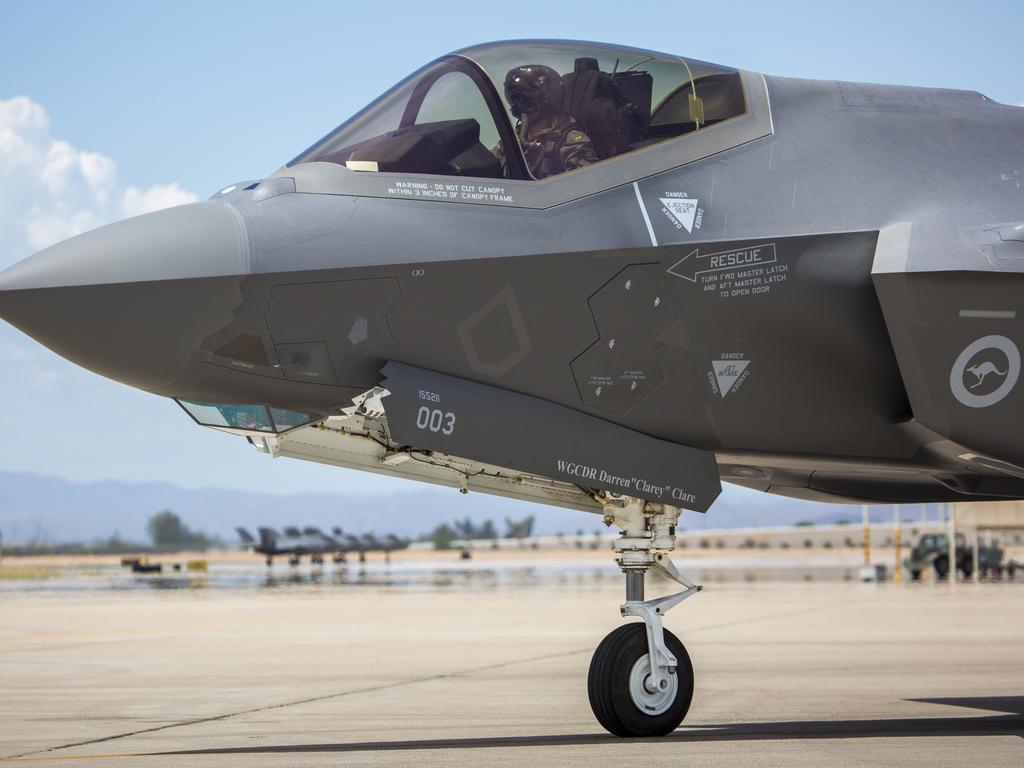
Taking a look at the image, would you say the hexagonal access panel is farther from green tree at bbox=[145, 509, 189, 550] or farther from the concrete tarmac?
green tree at bbox=[145, 509, 189, 550]

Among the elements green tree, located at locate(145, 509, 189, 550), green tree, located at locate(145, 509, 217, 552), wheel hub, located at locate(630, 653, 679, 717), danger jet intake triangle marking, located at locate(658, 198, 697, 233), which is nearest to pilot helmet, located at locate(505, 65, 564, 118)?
danger jet intake triangle marking, located at locate(658, 198, 697, 233)

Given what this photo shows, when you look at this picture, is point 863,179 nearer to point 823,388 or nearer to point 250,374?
point 823,388

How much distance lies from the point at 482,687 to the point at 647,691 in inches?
185

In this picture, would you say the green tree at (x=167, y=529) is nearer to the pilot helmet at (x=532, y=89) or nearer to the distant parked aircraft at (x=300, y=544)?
the distant parked aircraft at (x=300, y=544)

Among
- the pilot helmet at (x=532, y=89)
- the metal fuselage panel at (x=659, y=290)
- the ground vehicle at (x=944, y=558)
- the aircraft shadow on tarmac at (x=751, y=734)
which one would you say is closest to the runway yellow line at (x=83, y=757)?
the aircraft shadow on tarmac at (x=751, y=734)

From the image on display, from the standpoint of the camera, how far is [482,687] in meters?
12.0

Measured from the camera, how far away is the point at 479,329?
693cm

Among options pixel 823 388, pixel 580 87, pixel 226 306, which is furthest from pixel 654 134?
pixel 226 306

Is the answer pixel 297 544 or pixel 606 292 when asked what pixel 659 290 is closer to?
pixel 606 292

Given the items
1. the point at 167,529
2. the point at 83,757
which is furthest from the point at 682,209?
the point at 167,529

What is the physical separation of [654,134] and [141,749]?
191 inches

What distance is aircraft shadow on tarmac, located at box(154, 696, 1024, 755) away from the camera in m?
7.45

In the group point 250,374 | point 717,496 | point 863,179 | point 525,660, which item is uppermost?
point 863,179

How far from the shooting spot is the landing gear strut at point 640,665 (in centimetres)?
741
